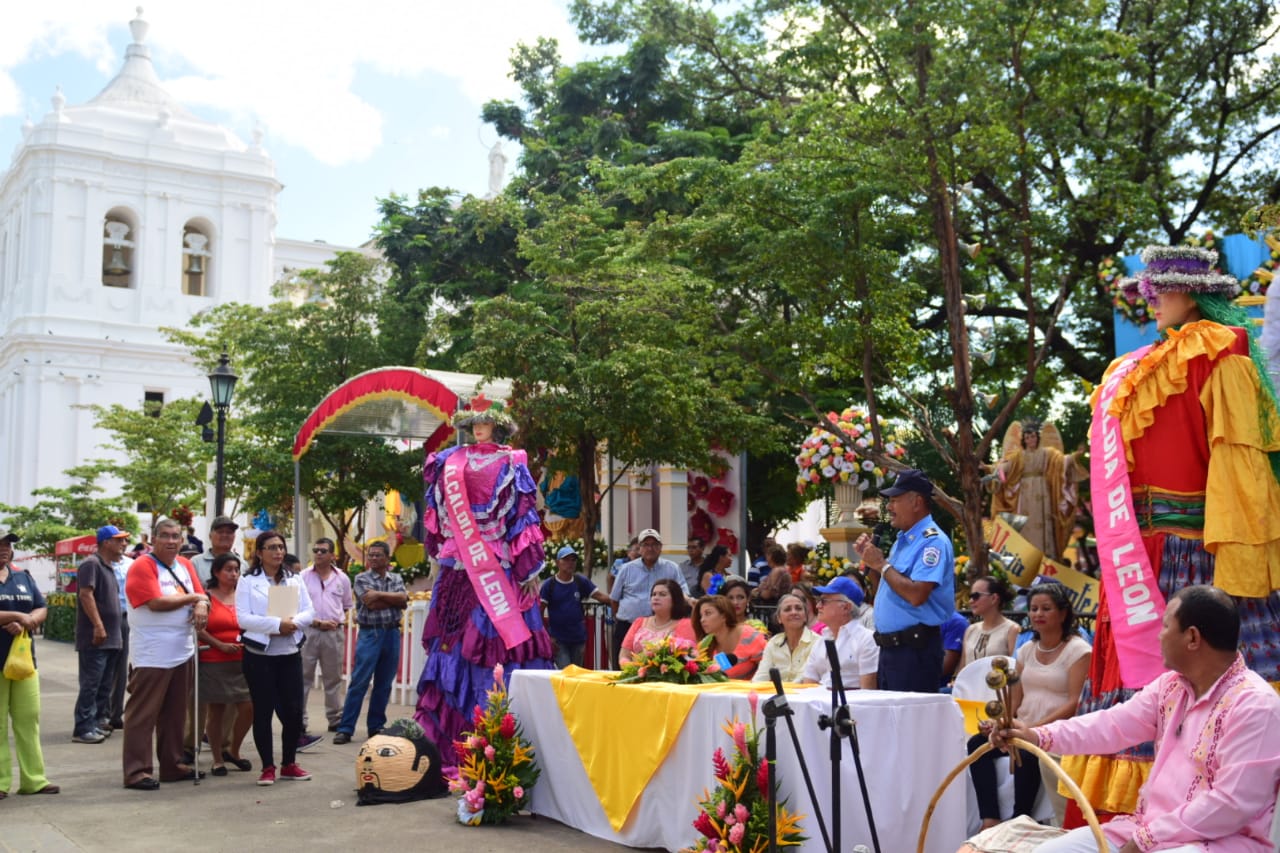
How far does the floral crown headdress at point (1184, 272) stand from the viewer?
513cm

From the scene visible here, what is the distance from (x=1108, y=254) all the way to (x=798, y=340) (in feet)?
18.4

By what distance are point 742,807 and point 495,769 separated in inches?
90.9

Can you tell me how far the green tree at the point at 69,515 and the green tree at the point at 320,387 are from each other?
1247 centimetres

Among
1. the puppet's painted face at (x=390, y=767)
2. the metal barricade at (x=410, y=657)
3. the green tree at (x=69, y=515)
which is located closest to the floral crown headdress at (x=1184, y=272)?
the puppet's painted face at (x=390, y=767)

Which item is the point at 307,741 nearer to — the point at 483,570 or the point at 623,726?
the point at 483,570

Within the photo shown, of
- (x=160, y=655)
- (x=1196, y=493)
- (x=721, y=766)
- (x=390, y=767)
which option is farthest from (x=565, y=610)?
(x=1196, y=493)

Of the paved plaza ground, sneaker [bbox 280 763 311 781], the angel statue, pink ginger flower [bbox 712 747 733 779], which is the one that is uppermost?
the angel statue

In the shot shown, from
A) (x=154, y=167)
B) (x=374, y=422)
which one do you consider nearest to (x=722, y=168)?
(x=374, y=422)

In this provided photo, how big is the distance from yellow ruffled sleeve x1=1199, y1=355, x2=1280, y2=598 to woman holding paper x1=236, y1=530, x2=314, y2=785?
6395mm

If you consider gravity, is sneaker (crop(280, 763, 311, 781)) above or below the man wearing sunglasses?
below

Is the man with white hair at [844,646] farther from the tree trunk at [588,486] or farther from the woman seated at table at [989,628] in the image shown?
the tree trunk at [588,486]

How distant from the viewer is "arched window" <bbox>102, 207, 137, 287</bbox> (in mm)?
51750

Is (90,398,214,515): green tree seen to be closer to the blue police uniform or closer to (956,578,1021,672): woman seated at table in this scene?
(956,578,1021,672): woman seated at table

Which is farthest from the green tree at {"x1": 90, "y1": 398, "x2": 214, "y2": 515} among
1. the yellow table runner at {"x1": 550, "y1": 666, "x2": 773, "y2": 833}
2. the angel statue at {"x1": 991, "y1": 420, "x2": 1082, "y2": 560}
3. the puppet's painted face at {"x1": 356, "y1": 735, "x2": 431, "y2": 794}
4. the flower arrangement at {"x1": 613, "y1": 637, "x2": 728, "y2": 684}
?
the flower arrangement at {"x1": 613, "y1": 637, "x2": 728, "y2": 684}
